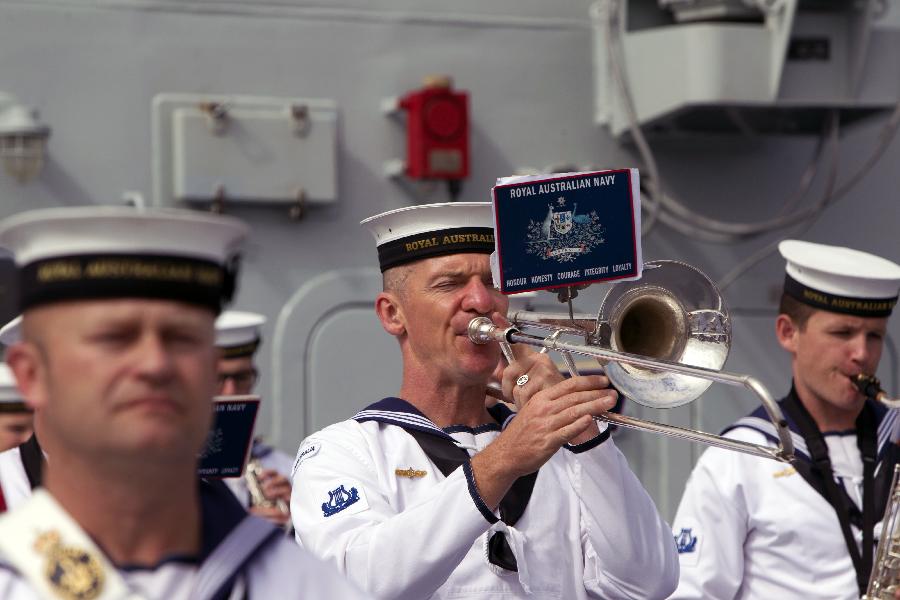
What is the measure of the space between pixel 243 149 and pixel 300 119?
0.93ft

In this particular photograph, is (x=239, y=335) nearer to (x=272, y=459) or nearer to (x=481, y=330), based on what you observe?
(x=272, y=459)

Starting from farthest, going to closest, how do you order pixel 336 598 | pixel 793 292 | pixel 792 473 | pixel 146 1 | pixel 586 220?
pixel 146 1
pixel 793 292
pixel 792 473
pixel 586 220
pixel 336 598

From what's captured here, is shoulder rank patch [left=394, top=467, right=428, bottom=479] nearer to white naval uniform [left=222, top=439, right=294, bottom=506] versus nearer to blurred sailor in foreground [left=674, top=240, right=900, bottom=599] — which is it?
blurred sailor in foreground [left=674, top=240, right=900, bottom=599]

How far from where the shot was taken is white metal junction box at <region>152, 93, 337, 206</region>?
268 inches

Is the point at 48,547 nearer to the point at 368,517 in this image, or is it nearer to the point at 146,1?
the point at 368,517

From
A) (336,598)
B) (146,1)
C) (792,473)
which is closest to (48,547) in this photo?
(336,598)

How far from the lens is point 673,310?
157 inches

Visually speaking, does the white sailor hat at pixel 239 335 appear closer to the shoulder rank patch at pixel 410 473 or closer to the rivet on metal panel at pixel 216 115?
the rivet on metal panel at pixel 216 115

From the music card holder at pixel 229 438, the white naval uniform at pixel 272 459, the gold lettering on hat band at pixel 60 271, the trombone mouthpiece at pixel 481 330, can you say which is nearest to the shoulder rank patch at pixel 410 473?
the trombone mouthpiece at pixel 481 330

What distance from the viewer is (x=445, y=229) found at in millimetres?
4180

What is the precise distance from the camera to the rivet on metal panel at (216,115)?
22.3 ft

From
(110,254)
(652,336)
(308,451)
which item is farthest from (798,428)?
(110,254)

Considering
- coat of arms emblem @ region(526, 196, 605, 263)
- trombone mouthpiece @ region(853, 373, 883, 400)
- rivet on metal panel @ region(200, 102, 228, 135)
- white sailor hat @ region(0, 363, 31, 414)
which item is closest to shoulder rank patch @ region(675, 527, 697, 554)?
trombone mouthpiece @ region(853, 373, 883, 400)

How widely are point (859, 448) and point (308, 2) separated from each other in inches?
126
